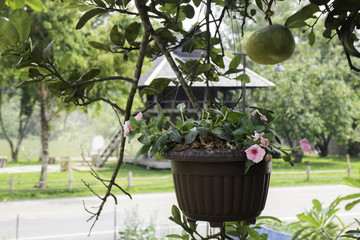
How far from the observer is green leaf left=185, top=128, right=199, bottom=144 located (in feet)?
2.13

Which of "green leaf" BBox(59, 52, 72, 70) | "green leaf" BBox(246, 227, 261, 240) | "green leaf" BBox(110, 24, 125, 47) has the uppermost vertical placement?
"green leaf" BBox(110, 24, 125, 47)

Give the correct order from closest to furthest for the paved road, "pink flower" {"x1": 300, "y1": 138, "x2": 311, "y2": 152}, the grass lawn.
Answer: "pink flower" {"x1": 300, "y1": 138, "x2": 311, "y2": 152}
the paved road
the grass lawn

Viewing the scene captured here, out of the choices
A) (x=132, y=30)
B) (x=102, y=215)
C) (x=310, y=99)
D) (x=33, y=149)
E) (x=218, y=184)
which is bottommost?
(x=102, y=215)

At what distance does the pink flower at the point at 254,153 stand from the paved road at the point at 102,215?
386 centimetres

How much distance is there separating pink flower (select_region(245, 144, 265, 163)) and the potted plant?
1 cm

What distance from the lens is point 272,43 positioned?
692 millimetres

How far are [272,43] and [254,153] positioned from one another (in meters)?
0.20

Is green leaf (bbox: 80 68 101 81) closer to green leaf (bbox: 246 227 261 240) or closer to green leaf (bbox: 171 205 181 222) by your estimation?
green leaf (bbox: 171 205 181 222)

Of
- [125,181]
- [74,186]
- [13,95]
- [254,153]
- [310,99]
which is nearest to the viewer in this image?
[254,153]

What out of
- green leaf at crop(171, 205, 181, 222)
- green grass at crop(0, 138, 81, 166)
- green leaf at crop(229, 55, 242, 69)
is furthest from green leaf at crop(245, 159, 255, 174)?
green grass at crop(0, 138, 81, 166)

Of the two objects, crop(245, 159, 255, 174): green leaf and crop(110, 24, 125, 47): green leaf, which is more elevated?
crop(110, 24, 125, 47): green leaf

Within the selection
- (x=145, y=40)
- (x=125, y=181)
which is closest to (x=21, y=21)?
(x=145, y=40)

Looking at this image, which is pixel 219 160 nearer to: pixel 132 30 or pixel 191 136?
pixel 191 136

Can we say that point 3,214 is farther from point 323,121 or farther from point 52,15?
point 323,121
